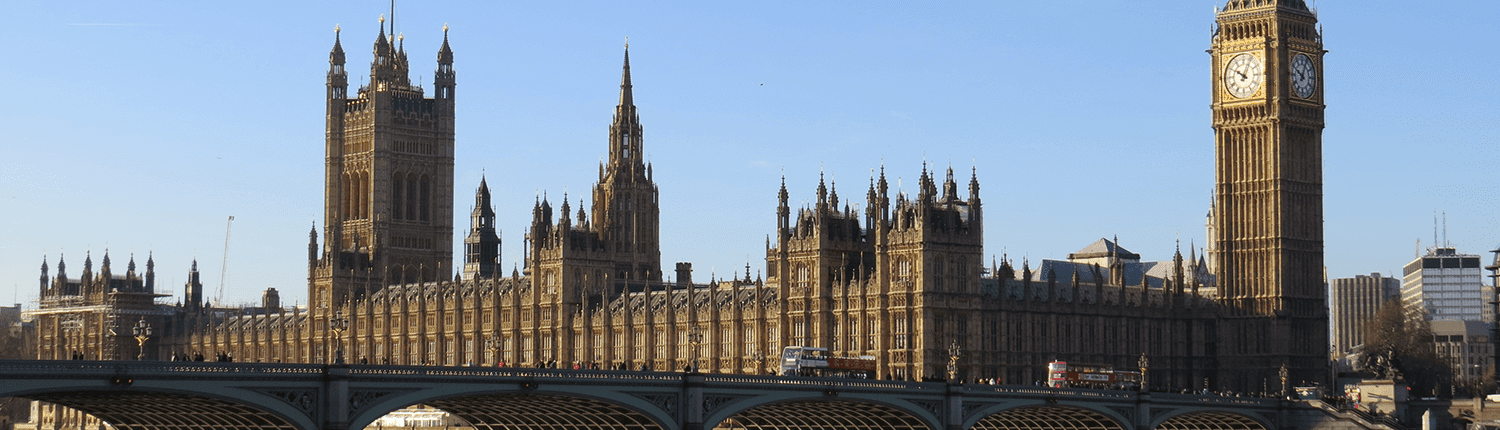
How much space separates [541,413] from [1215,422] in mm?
44815

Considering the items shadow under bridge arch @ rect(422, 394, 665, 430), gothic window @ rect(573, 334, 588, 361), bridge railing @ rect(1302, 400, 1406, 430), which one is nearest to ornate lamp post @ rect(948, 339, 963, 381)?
shadow under bridge arch @ rect(422, 394, 665, 430)

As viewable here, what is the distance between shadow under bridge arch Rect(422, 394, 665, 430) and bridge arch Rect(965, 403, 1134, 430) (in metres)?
21.3

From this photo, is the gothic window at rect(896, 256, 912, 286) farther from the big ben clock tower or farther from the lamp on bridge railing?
the big ben clock tower

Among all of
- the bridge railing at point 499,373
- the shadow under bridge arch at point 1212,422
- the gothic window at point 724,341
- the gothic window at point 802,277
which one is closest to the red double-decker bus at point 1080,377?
the shadow under bridge arch at point 1212,422

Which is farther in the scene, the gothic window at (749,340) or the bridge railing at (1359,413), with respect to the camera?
the gothic window at (749,340)

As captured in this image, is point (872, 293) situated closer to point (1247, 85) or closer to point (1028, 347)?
point (1028, 347)

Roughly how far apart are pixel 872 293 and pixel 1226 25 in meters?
32.6

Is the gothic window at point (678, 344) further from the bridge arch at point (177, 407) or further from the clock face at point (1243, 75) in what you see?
the bridge arch at point (177, 407)

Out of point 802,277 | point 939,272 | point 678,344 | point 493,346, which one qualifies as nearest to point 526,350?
point 493,346

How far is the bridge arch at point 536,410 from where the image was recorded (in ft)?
301

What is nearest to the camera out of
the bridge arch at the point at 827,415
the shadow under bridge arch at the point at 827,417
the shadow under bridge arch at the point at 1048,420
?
the bridge arch at the point at 827,415

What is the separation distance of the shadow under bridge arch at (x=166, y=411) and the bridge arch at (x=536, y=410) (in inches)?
196

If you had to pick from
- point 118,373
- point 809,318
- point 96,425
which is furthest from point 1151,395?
point 96,425

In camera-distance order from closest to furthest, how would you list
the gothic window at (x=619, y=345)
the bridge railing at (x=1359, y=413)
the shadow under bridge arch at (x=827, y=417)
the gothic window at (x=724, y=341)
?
the shadow under bridge arch at (x=827, y=417)
the bridge railing at (x=1359, y=413)
the gothic window at (x=724, y=341)
the gothic window at (x=619, y=345)
